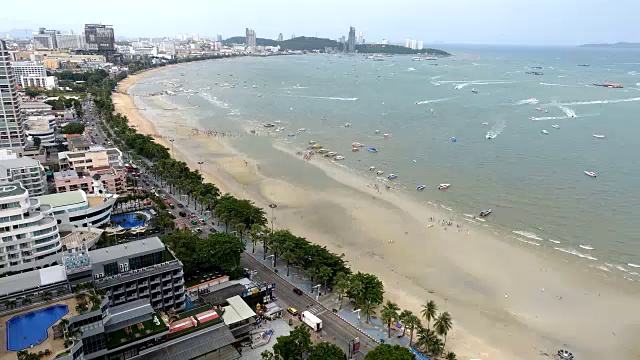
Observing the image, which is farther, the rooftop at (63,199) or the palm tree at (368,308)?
the rooftop at (63,199)

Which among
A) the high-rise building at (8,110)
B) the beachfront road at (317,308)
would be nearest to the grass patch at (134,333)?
the beachfront road at (317,308)

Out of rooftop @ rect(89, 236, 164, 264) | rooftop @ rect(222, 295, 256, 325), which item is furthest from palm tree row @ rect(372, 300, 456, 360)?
rooftop @ rect(89, 236, 164, 264)

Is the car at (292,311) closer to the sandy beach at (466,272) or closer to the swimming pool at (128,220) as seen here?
the sandy beach at (466,272)

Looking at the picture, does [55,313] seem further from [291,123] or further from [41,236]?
[291,123]

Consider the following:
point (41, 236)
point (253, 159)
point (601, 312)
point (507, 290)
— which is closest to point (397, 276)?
point (507, 290)

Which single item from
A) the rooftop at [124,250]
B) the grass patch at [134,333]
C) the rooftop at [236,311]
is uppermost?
the rooftop at [124,250]

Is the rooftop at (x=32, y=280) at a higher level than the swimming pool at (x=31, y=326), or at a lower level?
higher

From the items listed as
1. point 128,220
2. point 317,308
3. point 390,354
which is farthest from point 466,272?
point 128,220

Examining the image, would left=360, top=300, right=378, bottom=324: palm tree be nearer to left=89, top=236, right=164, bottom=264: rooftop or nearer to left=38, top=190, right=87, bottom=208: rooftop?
left=89, top=236, right=164, bottom=264: rooftop

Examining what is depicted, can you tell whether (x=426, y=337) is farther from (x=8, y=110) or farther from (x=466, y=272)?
(x=8, y=110)
